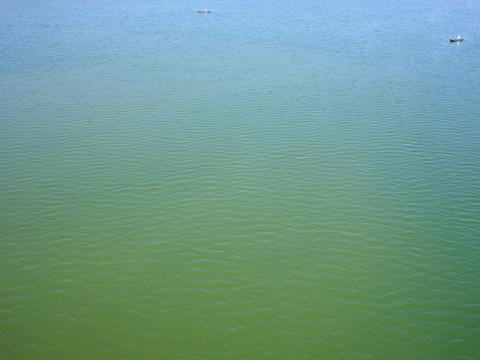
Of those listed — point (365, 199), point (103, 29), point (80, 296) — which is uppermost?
point (103, 29)

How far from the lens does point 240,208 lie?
1220 centimetres

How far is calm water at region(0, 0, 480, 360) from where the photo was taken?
332 inches

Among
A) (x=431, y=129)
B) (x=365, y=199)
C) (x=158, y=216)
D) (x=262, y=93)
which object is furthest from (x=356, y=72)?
(x=158, y=216)

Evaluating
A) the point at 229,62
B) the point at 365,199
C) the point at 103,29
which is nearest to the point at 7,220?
the point at 365,199

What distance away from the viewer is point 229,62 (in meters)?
25.9

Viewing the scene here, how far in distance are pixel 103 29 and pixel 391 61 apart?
79.4ft

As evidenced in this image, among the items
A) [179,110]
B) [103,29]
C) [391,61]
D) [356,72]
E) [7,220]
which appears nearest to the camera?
[7,220]

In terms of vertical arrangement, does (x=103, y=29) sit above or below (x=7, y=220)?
above

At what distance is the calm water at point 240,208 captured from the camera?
8422 mm

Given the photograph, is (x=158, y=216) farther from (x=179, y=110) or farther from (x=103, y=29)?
(x=103, y=29)

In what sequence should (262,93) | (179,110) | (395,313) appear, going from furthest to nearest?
(262,93), (179,110), (395,313)

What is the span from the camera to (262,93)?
823 inches

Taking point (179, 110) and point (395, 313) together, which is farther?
point (179, 110)

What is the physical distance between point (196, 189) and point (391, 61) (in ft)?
60.8
